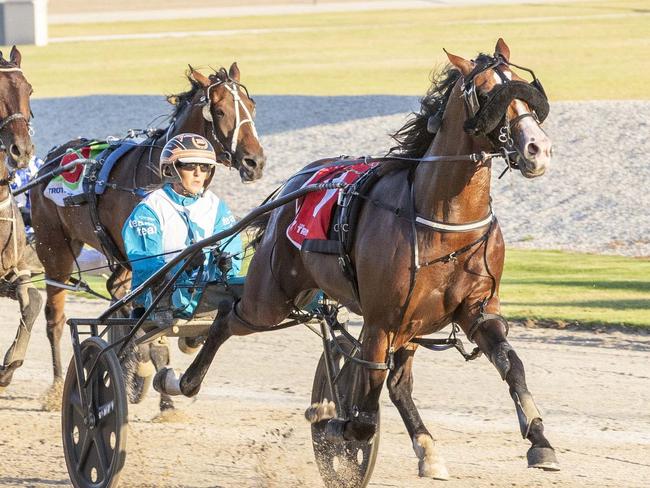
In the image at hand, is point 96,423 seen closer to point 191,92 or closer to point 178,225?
point 178,225

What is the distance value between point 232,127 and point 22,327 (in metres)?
1.71

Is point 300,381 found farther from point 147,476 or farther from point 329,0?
point 329,0

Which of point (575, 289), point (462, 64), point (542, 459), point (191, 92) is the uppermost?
point (462, 64)

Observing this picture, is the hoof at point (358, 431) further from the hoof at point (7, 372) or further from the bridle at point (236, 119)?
the hoof at point (7, 372)

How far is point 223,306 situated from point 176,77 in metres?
20.2

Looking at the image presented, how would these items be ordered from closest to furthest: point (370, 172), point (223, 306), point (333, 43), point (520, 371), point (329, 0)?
1. point (520, 371)
2. point (370, 172)
3. point (223, 306)
4. point (333, 43)
5. point (329, 0)

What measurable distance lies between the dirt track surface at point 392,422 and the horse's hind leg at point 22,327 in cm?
24

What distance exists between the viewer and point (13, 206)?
272 inches

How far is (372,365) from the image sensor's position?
14.7 feet

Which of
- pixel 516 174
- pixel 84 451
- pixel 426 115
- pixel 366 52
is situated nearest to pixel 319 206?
pixel 426 115

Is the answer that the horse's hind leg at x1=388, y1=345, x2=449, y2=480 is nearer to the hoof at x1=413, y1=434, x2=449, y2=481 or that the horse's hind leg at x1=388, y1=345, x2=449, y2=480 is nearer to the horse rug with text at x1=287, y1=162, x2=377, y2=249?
the hoof at x1=413, y1=434, x2=449, y2=481

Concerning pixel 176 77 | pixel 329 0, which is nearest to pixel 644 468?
pixel 176 77

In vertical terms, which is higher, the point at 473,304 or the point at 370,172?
the point at 370,172

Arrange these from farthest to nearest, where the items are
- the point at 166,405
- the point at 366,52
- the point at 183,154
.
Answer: the point at 366,52 < the point at 166,405 < the point at 183,154
